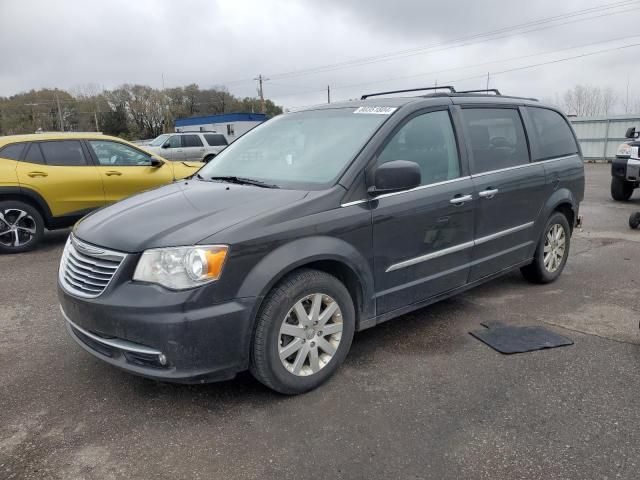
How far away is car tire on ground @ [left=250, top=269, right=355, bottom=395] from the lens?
2.80 meters

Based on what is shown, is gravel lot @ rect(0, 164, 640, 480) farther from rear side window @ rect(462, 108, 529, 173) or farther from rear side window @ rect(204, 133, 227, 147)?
rear side window @ rect(204, 133, 227, 147)

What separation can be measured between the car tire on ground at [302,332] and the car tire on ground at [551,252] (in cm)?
255

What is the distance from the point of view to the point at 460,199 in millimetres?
3787

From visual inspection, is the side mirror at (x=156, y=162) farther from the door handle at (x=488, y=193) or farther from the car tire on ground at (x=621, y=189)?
the car tire on ground at (x=621, y=189)

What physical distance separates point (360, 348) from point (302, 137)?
1.61m

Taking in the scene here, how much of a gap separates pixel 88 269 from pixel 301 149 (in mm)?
1634

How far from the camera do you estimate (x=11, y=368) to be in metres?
3.46

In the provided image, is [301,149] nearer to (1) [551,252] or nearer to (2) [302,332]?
(2) [302,332]

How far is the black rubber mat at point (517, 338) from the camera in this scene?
3637 millimetres

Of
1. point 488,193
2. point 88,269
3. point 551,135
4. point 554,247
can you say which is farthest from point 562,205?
point 88,269

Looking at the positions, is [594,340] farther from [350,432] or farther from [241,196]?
[241,196]

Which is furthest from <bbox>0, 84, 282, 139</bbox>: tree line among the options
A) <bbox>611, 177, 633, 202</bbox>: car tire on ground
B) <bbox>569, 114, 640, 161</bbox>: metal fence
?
<bbox>611, 177, 633, 202</bbox>: car tire on ground

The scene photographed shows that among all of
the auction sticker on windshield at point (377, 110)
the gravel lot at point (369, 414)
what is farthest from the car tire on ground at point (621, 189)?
the auction sticker on windshield at point (377, 110)

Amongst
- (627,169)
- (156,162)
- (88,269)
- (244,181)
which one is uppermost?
(156,162)
